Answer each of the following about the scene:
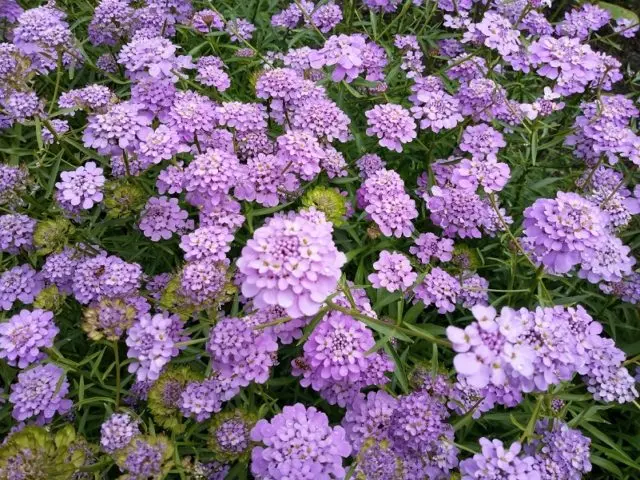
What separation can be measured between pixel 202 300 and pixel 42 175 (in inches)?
70.4

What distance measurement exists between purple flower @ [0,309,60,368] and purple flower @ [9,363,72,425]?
0.07 metres

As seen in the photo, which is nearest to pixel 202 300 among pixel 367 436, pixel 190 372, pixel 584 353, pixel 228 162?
pixel 190 372

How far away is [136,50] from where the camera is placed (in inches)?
130

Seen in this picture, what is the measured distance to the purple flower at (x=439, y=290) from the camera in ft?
9.76

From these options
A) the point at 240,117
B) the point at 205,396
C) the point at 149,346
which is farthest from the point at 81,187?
the point at 205,396

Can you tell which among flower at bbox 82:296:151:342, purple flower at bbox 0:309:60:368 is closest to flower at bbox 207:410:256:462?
flower at bbox 82:296:151:342

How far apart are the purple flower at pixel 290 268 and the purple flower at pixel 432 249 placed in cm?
122

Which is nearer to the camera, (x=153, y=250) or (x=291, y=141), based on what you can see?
(x=291, y=141)

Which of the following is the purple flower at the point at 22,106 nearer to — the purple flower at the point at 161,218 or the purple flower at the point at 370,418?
the purple flower at the point at 161,218

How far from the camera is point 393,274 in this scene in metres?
2.93

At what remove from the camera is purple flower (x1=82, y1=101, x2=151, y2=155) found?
289 centimetres

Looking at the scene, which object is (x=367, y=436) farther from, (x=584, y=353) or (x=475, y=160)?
(x=475, y=160)

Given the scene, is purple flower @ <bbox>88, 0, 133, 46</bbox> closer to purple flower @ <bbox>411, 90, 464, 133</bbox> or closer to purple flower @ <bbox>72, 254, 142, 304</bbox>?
purple flower @ <bbox>72, 254, 142, 304</bbox>

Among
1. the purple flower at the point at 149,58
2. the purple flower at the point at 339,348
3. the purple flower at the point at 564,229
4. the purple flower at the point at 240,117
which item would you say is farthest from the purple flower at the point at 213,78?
the purple flower at the point at 564,229
